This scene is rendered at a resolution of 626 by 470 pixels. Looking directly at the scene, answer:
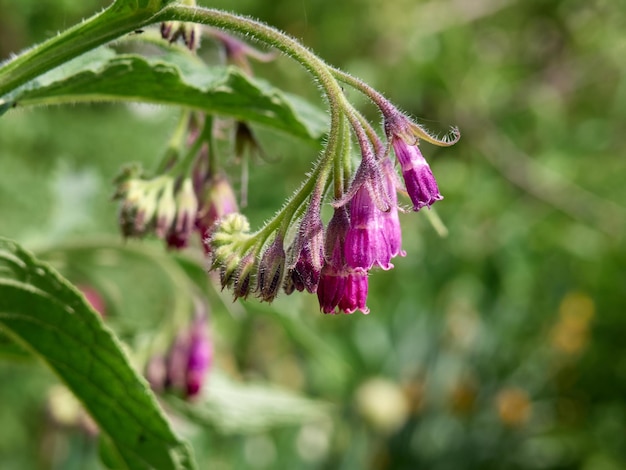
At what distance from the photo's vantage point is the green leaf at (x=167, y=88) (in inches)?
37.4

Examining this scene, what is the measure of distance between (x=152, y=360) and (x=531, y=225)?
9.11 feet

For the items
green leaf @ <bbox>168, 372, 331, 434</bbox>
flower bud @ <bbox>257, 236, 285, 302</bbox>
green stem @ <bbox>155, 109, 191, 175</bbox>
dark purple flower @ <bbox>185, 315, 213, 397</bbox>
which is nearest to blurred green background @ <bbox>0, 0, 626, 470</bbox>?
green leaf @ <bbox>168, 372, 331, 434</bbox>

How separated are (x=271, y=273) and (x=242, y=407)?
787 millimetres

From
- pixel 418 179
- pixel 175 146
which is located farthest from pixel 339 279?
pixel 175 146

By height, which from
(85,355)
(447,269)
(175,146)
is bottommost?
(85,355)

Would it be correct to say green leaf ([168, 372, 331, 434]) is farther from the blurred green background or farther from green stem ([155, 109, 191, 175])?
the blurred green background

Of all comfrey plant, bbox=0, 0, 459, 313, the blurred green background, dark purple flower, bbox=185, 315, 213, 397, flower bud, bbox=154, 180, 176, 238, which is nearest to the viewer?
comfrey plant, bbox=0, 0, 459, 313

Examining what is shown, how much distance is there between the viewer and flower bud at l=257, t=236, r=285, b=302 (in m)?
0.93

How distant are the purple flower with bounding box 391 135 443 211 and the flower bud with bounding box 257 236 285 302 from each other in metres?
0.16

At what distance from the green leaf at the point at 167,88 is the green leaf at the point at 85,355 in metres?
0.19

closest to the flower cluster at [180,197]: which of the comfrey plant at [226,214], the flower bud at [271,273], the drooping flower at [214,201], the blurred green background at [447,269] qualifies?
the drooping flower at [214,201]

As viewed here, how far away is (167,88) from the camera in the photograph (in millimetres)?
988

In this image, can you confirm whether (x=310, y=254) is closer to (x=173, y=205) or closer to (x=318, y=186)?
(x=318, y=186)

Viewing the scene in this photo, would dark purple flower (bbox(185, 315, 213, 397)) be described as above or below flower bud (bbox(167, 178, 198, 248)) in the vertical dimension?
below
